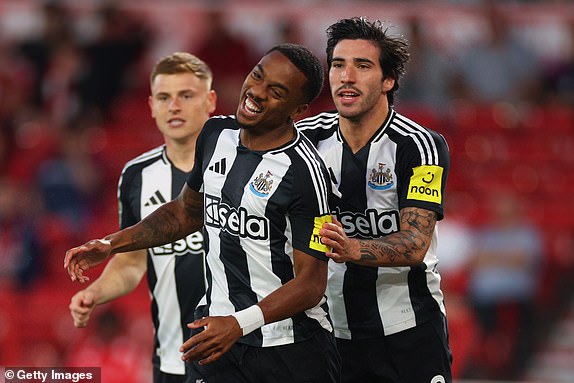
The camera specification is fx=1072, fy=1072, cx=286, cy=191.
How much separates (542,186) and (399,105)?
152 cm

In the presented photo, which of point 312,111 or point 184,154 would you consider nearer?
point 184,154

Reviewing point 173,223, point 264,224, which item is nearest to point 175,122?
point 173,223

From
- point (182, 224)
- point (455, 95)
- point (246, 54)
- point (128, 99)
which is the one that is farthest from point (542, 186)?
point (182, 224)

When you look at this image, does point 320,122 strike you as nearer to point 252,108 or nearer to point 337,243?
point 252,108

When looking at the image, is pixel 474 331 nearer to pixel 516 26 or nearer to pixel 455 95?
pixel 455 95

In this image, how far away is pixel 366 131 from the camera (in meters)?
4.62

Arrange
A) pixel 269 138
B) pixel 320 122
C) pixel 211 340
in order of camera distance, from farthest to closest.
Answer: pixel 320 122 → pixel 269 138 → pixel 211 340

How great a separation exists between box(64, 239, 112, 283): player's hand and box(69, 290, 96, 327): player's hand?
74cm

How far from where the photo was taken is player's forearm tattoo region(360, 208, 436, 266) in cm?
408

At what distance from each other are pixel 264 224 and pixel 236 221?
0.12 meters

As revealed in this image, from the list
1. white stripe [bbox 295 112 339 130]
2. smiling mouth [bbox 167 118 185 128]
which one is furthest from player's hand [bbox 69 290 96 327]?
white stripe [bbox 295 112 339 130]

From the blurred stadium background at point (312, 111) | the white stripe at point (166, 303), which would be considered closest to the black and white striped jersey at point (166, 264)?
the white stripe at point (166, 303)

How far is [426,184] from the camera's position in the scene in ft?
14.5

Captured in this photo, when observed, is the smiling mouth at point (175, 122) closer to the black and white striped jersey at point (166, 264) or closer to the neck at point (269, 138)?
the black and white striped jersey at point (166, 264)
